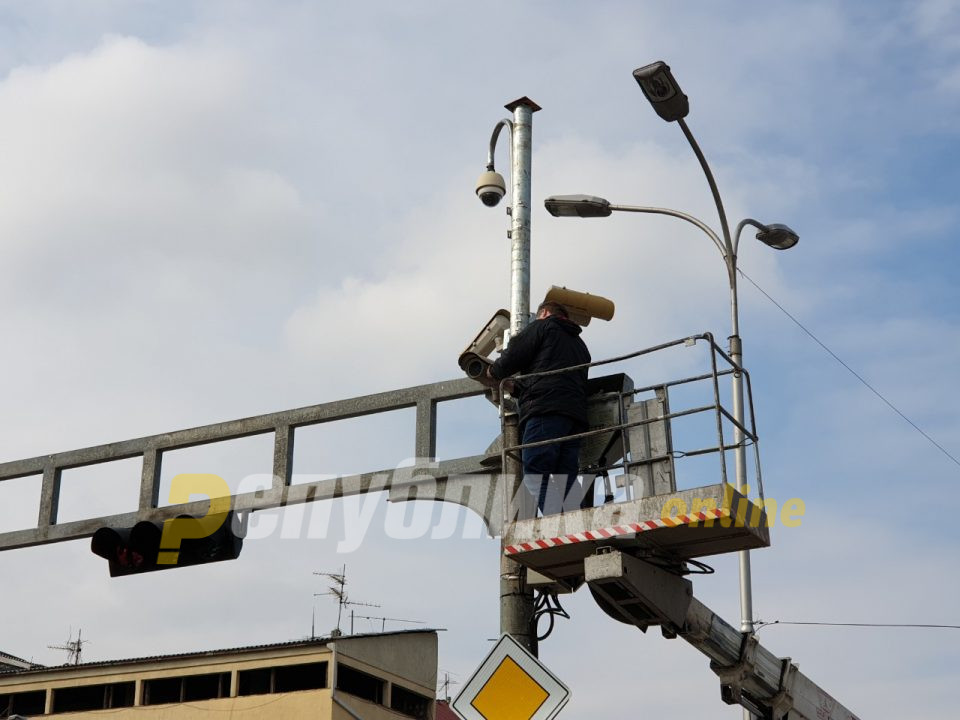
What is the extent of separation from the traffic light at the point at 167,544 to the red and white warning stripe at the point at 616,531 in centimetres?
392

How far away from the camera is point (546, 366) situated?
8.86 meters

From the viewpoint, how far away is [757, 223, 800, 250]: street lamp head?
14.7 meters

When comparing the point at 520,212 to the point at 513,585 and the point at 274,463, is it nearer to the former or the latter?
the point at 513,585

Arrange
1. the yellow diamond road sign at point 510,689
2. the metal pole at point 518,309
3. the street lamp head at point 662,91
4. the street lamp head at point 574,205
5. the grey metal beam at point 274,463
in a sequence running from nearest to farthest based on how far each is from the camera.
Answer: the yellow diamond road sign at point 510,689 < the metal pole at point 518,309 < the grey metal beam at point 274,463 < the street lamp head at point 662,91 < the street lamp head at point 574,205

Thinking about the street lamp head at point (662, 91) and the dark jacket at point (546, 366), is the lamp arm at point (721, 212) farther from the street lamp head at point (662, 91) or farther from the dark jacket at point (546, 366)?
the dark jacket at point (546, 366)

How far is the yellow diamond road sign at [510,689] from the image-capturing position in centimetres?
721

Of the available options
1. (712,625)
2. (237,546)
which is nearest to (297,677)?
(237,546)

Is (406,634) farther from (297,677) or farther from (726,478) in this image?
(726,478)

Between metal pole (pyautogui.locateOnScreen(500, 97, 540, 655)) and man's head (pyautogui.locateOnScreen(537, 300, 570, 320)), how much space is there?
0.47 ft

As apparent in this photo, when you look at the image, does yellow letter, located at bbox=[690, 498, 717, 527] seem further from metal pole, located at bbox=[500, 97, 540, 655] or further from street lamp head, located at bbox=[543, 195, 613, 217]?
street lamp head, located at bbox=[543, 195, 613, 217]

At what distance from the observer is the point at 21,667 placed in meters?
40.9

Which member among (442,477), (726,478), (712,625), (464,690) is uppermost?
(442,477)

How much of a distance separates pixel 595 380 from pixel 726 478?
1652 mm

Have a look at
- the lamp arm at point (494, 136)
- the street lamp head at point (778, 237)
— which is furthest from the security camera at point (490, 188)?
the street lamp head at point (778, 237)
